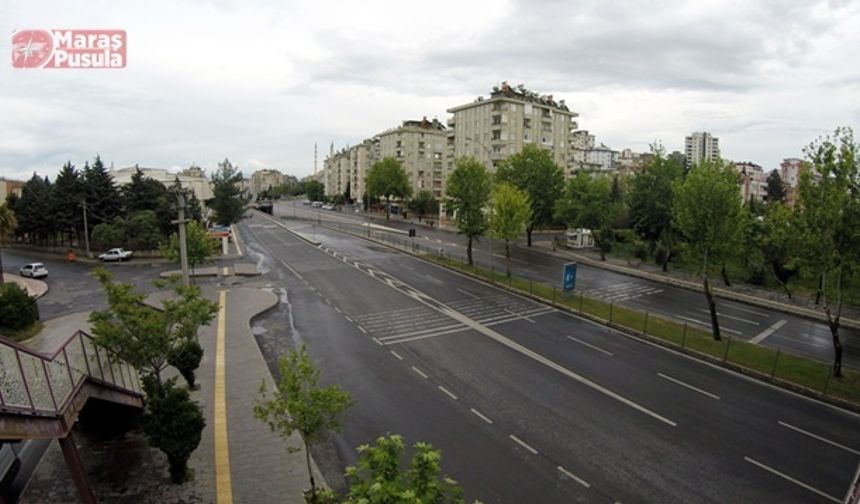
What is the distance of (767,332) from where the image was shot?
1121 inches

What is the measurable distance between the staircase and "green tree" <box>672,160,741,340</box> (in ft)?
79.9

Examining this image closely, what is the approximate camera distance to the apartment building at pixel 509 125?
83.1 metres

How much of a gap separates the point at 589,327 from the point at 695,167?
30.9ft

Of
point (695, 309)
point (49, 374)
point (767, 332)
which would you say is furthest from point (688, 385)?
point (49, 374)

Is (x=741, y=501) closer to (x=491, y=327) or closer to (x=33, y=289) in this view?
(x=491, y=327)

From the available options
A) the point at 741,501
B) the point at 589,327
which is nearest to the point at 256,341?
the point at 589,327

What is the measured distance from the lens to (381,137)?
13212 cm

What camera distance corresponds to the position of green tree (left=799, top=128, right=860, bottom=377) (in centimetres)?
1955

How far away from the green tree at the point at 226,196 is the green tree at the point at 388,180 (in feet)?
144

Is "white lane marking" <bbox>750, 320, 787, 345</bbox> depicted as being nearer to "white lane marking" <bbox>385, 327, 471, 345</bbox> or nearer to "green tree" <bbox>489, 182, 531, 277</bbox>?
"white lane marking" <bbox>385, 327, 471, 345</bbox>

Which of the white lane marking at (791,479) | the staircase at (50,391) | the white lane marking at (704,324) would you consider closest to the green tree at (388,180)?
the white lane marking at (704,324)

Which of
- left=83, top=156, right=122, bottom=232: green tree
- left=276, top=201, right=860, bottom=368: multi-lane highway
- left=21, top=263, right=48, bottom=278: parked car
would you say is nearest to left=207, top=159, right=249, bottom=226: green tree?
left=83, top=156, right=122, bottom=232: green tree

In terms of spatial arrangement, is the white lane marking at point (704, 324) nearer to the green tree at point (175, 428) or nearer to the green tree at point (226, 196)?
the green tree at point (175, 428)

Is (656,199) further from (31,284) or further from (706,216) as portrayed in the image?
(31,284)
